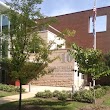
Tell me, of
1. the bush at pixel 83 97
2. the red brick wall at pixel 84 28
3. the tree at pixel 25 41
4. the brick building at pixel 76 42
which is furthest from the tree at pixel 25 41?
the red brick wall at pixel 84 28

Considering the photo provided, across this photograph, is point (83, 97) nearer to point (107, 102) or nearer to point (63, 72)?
point (107, 102)

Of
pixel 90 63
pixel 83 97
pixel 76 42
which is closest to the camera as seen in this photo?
pixel 90 63

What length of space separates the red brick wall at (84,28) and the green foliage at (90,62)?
2160 cm

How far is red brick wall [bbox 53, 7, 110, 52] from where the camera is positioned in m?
37.4

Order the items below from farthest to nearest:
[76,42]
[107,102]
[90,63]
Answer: [76,42] < [107,102] < [90,63]

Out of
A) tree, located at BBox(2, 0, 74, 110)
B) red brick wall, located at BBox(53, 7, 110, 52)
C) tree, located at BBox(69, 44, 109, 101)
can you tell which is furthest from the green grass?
red brick wall, located at BBox(53, 7, 110, 52)

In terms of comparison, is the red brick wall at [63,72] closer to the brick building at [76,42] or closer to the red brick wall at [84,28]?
the brick building at [76,42]

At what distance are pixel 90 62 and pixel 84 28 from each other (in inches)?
953

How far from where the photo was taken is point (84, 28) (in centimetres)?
3950

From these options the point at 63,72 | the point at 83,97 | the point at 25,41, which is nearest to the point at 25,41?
the point at 25,41

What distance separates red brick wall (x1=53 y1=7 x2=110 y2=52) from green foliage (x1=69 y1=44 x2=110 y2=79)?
21.6m

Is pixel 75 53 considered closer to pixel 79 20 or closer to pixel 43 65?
pixel 43 65

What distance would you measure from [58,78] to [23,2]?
2149cm

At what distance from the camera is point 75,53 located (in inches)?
635
